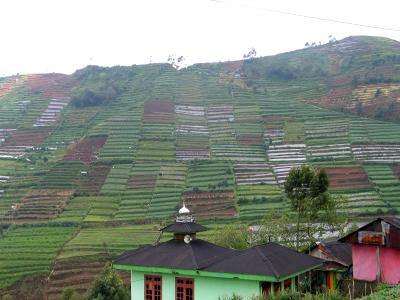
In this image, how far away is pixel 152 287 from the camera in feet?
65.5

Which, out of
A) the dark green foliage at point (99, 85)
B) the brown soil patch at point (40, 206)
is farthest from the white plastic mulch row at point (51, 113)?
the brown soil patch at point (40, 206)

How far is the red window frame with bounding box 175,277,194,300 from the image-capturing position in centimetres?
1914

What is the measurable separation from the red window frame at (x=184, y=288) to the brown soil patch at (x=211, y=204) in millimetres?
30876

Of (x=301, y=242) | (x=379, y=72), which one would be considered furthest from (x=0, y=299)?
(x=379, y=72)

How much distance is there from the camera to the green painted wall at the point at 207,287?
58.3 ft

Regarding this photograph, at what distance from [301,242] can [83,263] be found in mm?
17968

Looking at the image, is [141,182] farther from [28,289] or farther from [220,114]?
[220,114]

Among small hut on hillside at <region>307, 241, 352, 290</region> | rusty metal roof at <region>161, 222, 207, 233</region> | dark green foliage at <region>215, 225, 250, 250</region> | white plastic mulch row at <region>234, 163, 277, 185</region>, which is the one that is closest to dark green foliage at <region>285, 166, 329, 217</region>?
small hut on hillside at <region>307, 241, 352, 290</region>

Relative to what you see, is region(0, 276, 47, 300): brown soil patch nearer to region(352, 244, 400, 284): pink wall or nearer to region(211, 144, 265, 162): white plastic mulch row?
region(352, 244, 400, 284): pink wall

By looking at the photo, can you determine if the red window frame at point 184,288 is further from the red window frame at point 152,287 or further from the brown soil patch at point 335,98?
the brown soil patch at point 335,98

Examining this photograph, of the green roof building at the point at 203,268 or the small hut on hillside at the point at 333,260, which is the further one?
the small hut on hillside at the point at 333,260

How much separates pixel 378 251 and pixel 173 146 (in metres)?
52.0

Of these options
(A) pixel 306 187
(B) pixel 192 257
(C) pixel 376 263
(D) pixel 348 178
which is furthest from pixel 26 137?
(C) pixel 376 263

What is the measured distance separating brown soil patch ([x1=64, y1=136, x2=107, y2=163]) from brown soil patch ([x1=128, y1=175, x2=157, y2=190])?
26.5 ft
